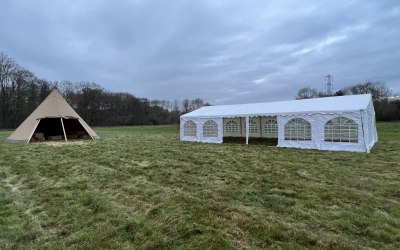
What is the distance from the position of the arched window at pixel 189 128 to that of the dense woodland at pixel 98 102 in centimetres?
2149

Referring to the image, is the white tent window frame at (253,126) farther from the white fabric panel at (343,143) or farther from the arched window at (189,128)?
the white fabric panel at (343,143)

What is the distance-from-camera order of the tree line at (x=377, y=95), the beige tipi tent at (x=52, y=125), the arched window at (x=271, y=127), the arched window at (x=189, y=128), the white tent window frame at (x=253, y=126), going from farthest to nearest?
the tree line at (x=377, y=95) → the white tent window frame at (x=253, y=126) → the arched window at (x=271, y=127) → the arched window at (x=189, y=128) → the beige tipi tent at (x=52, y=125)

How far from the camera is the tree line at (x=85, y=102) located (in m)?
34.3

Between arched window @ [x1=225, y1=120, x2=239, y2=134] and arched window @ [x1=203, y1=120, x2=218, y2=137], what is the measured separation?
3.39 metres

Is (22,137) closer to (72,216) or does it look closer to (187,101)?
(72,216)

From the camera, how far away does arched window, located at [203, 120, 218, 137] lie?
13352 millimetres

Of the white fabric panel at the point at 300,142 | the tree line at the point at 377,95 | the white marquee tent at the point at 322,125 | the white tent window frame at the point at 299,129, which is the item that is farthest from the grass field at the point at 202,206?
the tree line at the point at 377,95

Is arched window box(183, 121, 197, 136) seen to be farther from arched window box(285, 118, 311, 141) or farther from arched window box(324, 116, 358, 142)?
arched window box(324, 116, 358, 142)

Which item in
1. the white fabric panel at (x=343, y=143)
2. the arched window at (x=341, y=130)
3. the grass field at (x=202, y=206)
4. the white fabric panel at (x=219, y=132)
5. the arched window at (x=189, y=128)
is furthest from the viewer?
Answer: the arched window at (x=189, y=128)

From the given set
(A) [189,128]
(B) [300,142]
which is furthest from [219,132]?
(B) [300,142]

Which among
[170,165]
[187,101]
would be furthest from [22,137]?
[187,101]

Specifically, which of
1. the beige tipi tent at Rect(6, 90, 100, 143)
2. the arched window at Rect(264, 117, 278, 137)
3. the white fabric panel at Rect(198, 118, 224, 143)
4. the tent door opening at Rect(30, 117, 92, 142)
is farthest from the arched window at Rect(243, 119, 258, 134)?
the tent door opening at Rect(30, 117, 92, 142)

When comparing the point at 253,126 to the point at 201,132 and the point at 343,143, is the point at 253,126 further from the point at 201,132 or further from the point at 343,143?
the point at 343,143

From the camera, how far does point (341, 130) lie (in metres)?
9.97
